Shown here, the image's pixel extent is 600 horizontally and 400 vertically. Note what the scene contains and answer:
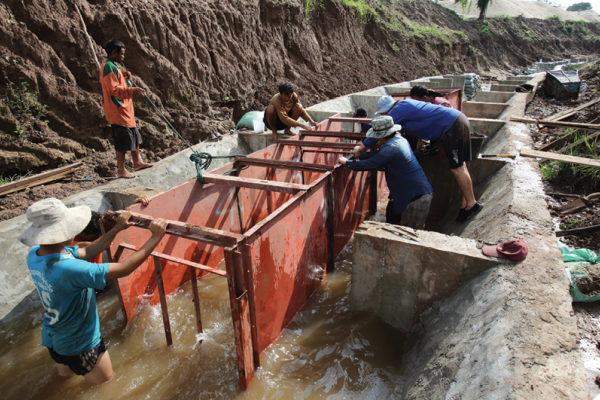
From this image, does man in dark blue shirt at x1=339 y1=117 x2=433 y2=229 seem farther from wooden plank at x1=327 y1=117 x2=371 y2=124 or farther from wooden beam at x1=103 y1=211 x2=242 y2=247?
wooden plank at x1=327 y1=117 x2=371 y2=124

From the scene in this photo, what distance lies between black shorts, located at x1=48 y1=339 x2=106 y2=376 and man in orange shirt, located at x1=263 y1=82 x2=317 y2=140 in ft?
14.6

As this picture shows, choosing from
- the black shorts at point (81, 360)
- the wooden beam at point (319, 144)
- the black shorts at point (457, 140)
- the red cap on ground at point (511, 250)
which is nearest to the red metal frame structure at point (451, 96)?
the wooden beam at point (319, 144)

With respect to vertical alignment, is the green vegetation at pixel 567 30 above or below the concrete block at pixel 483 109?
above

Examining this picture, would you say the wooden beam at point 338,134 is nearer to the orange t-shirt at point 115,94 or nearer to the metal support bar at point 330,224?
the metal support bar at point 330,224

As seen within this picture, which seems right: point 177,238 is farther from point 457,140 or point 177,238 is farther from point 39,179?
point 457,140

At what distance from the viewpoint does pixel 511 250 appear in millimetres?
2385

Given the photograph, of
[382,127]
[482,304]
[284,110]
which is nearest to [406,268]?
[482,304]

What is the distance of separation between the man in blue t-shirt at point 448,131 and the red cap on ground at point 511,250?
5.80 feet

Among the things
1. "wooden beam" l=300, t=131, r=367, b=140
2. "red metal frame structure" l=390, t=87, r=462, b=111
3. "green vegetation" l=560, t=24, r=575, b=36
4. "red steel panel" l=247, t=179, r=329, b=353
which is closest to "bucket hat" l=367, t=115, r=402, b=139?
"red steel panel" l=247, t=179, r=329, b=353

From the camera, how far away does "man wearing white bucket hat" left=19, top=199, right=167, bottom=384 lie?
189 cm

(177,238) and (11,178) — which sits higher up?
(11,178)

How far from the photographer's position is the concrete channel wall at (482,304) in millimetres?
1659

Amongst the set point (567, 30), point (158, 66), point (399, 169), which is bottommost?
point (399, 169)

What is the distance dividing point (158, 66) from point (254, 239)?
6.53m
